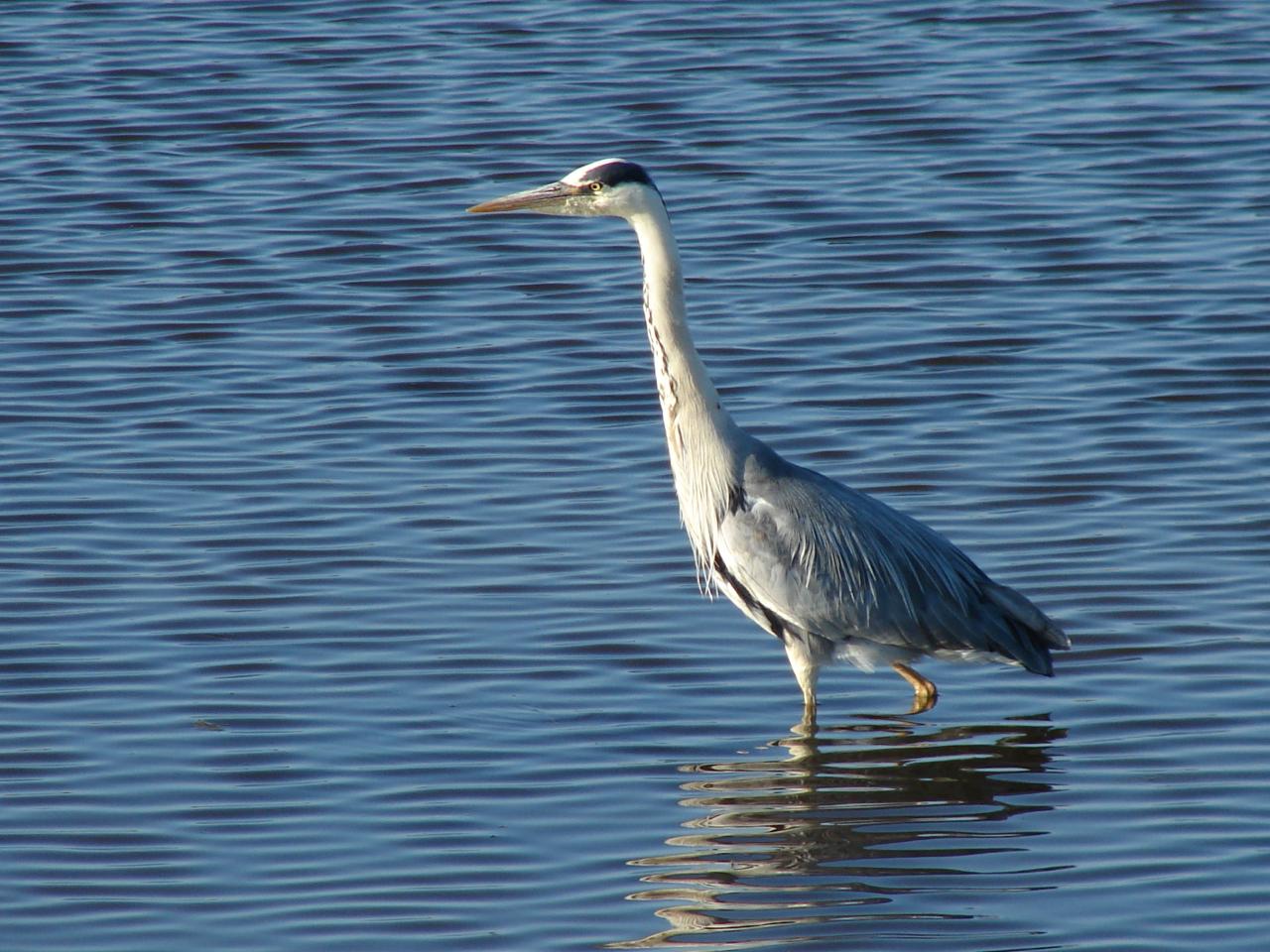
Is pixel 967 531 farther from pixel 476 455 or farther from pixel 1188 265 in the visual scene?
pixel 1188 265

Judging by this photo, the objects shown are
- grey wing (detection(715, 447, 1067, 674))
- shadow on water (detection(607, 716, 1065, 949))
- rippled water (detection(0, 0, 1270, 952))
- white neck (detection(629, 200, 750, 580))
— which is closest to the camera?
shadow on water (detection(607, 716, 1065, 949))

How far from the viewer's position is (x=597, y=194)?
24.4 feet

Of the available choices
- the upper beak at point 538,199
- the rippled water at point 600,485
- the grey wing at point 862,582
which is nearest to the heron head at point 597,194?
the upper beak at point 538,199

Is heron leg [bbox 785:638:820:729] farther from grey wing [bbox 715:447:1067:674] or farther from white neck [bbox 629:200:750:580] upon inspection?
white neck [bbox 629:200:750:580]

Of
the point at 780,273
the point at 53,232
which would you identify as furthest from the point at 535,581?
the point at 53,232

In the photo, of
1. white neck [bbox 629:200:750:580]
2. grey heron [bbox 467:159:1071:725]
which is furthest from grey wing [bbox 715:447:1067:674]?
white neck [bbox 629:200:750:580]

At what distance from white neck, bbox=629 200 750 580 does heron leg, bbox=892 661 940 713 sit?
0.77 metres

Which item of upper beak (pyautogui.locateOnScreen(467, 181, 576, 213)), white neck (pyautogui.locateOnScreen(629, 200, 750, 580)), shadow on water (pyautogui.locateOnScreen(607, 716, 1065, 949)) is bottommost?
shadow on water (pyautogui.locateOnScreen(607, 716, 1065, 949))

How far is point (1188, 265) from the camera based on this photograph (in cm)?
1184

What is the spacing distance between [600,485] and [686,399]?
5.47 ft

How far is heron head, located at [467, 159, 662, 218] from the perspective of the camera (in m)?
7.38

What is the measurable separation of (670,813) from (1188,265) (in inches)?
250

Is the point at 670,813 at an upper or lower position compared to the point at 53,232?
lower

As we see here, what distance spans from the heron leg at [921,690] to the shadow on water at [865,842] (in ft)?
0.28
